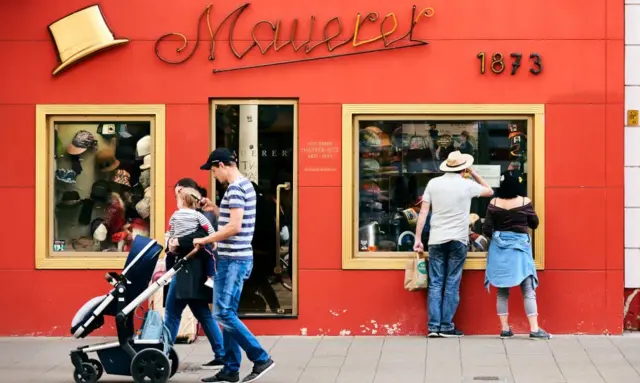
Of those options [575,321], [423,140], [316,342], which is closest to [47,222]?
[316,342]

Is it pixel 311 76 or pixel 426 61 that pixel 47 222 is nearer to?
pixel 311 76

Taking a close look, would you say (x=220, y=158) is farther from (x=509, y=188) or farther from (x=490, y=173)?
(x=490, y=173)

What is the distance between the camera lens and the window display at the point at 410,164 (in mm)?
12391

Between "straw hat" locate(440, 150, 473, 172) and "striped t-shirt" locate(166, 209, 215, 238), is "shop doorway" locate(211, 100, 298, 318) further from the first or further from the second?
"striped t-shirt" locate(166, 209, 215, 238)

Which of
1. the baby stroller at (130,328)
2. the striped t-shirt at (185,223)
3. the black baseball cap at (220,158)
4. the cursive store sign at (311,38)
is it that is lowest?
the baby stroller at (130,328)

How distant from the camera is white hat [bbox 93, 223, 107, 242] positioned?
41.6 feet

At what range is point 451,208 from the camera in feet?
39.2

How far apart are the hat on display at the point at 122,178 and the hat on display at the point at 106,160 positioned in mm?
80

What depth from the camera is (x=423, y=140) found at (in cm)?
1248

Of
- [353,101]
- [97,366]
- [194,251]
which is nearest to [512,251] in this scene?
[353,101]

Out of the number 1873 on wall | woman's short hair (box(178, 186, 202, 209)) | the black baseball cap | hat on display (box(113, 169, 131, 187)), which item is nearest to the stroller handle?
woman's short hair (box(178, 186, 202, 209))

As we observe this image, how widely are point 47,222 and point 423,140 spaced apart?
4116mm

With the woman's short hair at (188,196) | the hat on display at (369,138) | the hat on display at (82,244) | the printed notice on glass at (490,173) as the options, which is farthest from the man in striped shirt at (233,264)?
the printed notice on glass at (490,173)

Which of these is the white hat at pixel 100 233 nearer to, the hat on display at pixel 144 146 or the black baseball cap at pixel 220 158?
the hat on display at pixel 144 146
